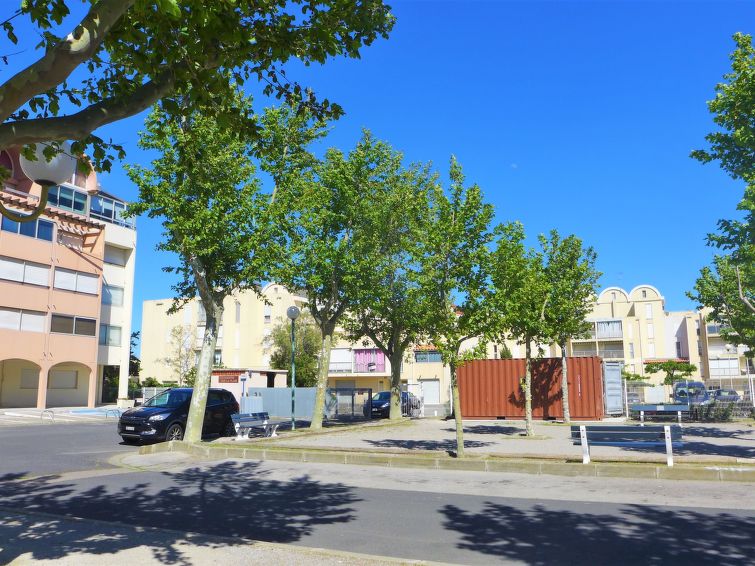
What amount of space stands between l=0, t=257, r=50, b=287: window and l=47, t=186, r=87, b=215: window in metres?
5.49

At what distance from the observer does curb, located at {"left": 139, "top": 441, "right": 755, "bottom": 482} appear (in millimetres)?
10711

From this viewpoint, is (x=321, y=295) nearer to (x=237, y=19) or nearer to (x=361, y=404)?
(x=361, y=404)

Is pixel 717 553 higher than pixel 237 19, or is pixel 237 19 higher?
pixel 237 19

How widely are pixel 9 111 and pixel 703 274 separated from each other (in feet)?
98.4

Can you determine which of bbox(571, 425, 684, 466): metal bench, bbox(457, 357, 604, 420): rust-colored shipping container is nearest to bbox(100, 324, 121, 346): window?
bbox(457, 357, 604, 420): rust-colored shipping container

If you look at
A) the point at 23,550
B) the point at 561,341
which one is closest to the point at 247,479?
the point at 23,550

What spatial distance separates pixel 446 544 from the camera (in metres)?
6.94

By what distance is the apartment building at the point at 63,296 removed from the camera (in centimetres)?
3959

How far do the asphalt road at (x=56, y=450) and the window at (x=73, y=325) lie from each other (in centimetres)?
1897

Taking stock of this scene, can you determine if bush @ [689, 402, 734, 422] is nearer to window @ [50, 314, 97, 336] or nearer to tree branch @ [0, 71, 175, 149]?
tree branch @ [0, 71, 175, 149]

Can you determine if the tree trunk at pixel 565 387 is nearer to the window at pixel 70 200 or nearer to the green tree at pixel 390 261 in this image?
the green tree at pixel 390 261

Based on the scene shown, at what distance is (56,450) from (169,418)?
2977 millimetres

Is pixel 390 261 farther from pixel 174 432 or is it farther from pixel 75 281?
pixel 75 281

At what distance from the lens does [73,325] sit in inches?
1695
